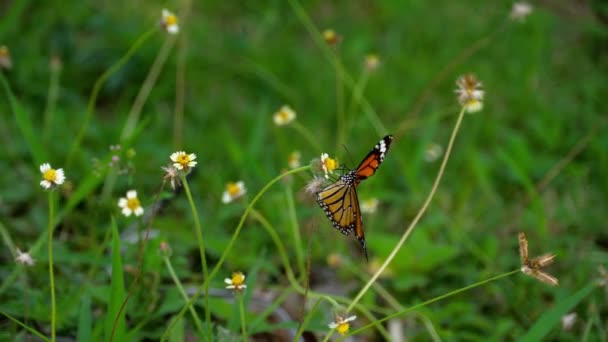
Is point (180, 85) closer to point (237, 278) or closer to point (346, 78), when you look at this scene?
point (346, 78)

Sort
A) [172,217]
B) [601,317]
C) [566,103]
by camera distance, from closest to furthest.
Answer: [601,317] → [172,217] → [566,103]

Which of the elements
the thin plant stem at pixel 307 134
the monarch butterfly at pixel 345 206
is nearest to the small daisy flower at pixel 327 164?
the monarch butterfly at pixel 345 206

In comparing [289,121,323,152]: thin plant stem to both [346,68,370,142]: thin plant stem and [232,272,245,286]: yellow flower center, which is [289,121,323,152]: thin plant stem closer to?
[346,68,370,142]: thin plant stem

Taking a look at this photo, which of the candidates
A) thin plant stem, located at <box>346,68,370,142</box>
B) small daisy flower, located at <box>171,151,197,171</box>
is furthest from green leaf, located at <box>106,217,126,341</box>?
thin plant stem, located at <box>346,68,370,142</box>

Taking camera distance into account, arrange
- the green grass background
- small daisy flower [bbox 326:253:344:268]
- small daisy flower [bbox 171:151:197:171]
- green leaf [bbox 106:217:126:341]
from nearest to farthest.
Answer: small daisy flower [bbox 171:151:197:171] → green leaf [bbox 106:217:126:341] → the green grass background → small daisy flower [bbox 326:253:344:268]

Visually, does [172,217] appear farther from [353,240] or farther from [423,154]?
[423,154]

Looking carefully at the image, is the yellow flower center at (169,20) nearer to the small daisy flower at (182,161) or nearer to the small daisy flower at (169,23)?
the small daisy flower at (169,23)

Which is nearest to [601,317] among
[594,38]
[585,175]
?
[585,175]
